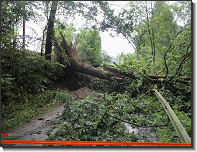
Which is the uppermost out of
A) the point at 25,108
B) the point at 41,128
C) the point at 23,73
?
the point at 23,73

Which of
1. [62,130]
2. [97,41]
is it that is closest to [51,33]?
[97,41]

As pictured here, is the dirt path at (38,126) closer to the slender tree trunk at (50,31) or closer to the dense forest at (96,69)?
the dense forest at (96,69)

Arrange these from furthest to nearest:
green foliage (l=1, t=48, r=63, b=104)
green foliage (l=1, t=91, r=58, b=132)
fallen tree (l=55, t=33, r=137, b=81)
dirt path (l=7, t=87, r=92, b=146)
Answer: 1. fallen tree (l=55, t=33, r=137, b=81)
2. green foliage (l=1, t=48, r=63, b=104)
3. green foliage (l=1, t=91, r=58, b=132)
4. dirt path (l=7, t=87, r=92, b=146)

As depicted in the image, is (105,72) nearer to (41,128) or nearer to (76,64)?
(76,64)

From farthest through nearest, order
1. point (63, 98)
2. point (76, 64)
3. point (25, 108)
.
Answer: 1. point (76, 64)
2. point (63, 98)
3. point (25, 108)

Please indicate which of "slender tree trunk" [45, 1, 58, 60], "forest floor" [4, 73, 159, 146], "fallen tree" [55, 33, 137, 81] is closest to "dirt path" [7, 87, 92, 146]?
"forest floor" [4, 73, 159, 146]

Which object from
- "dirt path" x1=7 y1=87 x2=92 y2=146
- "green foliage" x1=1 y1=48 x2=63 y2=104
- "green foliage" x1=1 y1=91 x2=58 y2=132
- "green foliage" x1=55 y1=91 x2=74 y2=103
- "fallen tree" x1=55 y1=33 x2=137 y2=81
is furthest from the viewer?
"fallen tree" x1=55 y1=33 x2=137 y2=81

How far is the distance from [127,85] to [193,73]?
90 centimetres

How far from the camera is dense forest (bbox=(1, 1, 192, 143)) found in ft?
4.66

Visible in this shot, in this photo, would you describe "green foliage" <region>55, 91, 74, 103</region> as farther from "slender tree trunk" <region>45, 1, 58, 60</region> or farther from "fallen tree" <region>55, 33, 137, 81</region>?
"slender tree trunk" <region>45, 1, 58, 60</region>

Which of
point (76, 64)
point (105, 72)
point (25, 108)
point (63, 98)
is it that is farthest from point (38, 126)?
point (105, 72)

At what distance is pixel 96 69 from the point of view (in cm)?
220

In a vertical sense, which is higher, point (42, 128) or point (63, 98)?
point (63, 98)

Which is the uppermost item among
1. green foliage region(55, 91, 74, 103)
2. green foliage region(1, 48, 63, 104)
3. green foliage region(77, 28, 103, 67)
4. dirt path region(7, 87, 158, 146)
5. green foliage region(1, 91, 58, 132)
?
green foliage region(77, 28, 103, 67)
